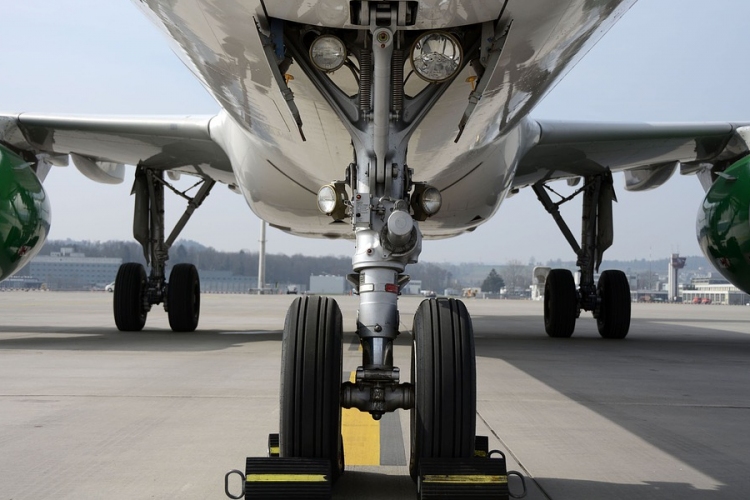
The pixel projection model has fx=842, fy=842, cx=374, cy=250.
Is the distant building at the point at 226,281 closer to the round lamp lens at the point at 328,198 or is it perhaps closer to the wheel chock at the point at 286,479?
the round lamp lens at the point at 328,198

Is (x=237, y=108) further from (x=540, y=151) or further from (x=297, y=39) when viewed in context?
(x=540, y=151)

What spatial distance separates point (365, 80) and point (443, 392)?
1489 millimetres

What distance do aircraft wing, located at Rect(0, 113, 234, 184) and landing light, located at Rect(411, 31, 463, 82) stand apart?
5.47 metres

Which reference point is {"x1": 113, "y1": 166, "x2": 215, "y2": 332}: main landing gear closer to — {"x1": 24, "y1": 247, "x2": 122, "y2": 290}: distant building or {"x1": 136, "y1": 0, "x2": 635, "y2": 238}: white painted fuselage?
{"x1": 136, "y1": 0, "x2": 635, "y2": 238}: white painted fuselage

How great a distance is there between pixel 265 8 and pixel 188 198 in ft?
24.9

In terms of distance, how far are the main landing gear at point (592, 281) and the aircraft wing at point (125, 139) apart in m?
4.29

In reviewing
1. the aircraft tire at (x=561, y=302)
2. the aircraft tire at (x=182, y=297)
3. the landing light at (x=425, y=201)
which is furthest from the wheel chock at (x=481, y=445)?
the aircraft tire at (x=182, y=297)

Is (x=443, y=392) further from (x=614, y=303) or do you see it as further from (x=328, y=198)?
(x=614, y=303)

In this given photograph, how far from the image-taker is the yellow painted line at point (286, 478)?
2.82m

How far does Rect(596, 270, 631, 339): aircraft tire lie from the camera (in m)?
10.4

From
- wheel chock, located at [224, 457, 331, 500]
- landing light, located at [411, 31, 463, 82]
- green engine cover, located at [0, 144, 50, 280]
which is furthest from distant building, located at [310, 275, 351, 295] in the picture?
Result: wheel chock, located at [224, 457, 331, 500]

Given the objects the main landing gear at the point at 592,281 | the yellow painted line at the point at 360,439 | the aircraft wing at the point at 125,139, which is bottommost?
the yellow painted line at the point at 360,439

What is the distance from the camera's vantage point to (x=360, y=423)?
178 inches

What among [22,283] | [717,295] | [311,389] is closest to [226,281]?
[22,283]
